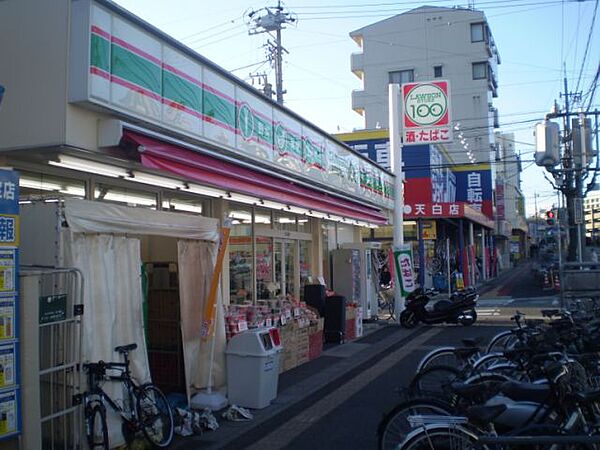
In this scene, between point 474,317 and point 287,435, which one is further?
point 474,317

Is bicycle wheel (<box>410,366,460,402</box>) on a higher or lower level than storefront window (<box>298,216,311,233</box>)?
lower

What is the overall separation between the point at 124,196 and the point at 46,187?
1.27 m

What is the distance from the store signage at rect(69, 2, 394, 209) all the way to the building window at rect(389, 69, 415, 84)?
39441mm

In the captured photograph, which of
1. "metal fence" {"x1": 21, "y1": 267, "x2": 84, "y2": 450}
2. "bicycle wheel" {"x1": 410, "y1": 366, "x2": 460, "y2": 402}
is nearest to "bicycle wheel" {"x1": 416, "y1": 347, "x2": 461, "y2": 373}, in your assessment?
"bicycle wheel" {"x1": 410, "y1": 366, "x2": 460, "y2": 402}

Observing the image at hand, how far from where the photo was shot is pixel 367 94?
5112cm

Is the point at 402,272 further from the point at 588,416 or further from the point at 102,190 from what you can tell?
the point at 588,416

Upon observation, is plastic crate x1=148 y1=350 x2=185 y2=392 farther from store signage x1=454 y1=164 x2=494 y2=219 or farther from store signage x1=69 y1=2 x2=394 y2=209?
store signage x1=454 y1=164 x2=494 y2=219

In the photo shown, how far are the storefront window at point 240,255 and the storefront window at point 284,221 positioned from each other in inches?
55.5

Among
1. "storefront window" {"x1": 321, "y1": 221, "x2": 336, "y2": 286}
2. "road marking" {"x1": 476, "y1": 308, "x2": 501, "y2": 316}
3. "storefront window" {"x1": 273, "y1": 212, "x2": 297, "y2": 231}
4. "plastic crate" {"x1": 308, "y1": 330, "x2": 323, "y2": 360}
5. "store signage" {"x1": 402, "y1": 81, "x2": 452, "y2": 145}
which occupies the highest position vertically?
"store signage" {"x1": 402, "y1": 81, "x2": 452, "y2": 145}

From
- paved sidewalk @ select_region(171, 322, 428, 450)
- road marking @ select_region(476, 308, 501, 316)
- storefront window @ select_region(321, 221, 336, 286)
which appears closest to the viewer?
paved sidewalk @ select_region(171, 322, 428, 450)

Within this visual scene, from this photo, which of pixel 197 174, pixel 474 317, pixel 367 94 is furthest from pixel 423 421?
pixel 367 94

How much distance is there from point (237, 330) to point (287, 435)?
2427 mm

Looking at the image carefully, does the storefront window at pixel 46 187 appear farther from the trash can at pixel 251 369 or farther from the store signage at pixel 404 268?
the store signage at pixel 404 268

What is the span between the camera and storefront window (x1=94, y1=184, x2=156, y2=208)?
8.00 metres
